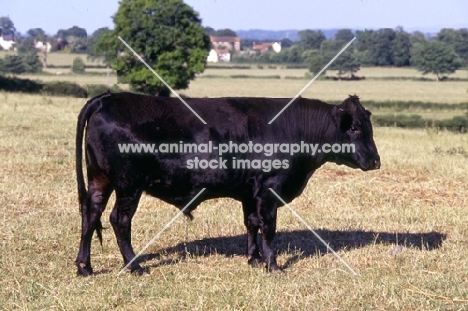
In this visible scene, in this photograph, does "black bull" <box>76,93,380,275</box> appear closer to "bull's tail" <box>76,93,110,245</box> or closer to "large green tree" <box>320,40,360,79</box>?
"bull's tail" <box>76,93,110,245</box>

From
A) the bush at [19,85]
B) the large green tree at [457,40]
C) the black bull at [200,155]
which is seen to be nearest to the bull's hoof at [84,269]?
the black bull at [200,155]

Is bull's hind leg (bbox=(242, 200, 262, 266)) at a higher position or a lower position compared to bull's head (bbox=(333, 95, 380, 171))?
lower

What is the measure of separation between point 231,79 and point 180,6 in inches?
634

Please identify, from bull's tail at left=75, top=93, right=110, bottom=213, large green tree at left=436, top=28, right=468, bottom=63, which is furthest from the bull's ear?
large green tree at left=436, top=28, right=468, bottom=63

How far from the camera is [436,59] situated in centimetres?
4706

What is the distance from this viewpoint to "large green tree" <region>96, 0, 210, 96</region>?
40.0 meters

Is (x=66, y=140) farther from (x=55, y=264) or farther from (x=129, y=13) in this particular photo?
(x=129, y=13)

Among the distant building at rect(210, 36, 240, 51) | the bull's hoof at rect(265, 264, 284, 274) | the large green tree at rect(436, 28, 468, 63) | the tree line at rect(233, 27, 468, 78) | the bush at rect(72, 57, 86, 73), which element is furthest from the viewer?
the bush at rect(72, 57, 86, 73)

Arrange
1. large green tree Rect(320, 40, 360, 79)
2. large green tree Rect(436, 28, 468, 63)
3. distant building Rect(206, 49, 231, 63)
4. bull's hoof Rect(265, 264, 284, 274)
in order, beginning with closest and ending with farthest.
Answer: bull's hoof Rect(265, 264, 284, 274) → large green tree Rect(320, 40, 360, 79) → large green tree Rect(436, 28, 468, 63) → distant building Rect(206, 49, 231, 63)

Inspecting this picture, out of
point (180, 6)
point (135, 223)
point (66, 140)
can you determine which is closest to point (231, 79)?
point (180, 6)

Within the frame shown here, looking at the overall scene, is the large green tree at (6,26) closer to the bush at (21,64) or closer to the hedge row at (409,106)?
the bush at (21,64)

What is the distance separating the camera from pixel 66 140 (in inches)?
627

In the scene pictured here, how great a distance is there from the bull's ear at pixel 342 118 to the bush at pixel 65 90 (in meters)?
28.8

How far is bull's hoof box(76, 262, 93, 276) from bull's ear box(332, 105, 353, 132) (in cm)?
285
